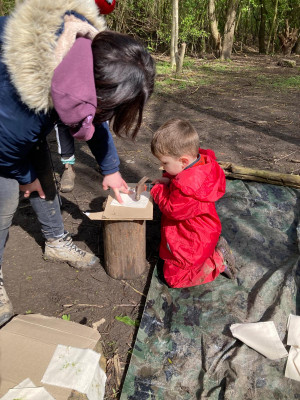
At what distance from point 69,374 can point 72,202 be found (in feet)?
7.80

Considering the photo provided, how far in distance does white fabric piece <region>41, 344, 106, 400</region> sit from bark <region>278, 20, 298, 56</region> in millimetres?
18611

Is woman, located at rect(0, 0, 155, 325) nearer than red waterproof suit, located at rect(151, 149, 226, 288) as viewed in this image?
Yes

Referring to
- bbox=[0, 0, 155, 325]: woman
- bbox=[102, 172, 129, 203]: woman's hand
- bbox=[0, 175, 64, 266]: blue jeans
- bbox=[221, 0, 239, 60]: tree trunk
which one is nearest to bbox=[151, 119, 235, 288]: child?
bbox=[102, 172, 129, 203]: woman's hand

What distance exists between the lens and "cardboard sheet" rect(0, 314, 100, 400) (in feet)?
5.50

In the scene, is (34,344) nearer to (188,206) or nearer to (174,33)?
(188,206)

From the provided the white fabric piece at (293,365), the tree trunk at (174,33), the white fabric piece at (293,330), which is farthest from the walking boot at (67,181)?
the tree trunk at (174,33)

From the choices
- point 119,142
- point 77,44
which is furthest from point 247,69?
point 77,44

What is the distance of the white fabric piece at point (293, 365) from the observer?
1.94 meters

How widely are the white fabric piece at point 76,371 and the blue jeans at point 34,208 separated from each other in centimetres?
88

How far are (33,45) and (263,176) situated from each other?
278 cm

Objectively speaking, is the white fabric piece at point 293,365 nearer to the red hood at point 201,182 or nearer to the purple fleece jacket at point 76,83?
the red hood at point 201,182

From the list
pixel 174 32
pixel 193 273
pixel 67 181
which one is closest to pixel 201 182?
pixel 193 273

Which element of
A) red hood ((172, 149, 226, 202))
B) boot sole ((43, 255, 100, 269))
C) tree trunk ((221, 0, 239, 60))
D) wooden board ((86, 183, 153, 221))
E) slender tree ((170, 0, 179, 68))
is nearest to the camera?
red hood ((172, 149, 226, 202))

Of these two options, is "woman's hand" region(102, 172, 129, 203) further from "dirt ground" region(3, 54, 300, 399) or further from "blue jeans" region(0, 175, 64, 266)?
"dirt ground" region(3, 54, 300, 399)
